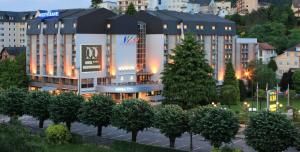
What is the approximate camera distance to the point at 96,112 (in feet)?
185

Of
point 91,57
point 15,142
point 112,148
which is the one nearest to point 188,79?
point 91,57

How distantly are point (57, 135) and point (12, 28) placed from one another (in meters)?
116

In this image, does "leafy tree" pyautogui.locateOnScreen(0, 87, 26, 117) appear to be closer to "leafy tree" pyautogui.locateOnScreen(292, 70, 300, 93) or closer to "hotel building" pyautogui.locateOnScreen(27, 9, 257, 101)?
"hotel building" pyautogui.locateOnScreen(27, 9, 257, 101)

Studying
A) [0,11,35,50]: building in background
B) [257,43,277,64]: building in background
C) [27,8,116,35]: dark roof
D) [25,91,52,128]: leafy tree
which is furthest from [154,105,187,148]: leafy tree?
[0,11,35,50]: building in background

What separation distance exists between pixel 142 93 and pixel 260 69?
30.7 meters

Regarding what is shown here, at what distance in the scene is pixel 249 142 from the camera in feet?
151

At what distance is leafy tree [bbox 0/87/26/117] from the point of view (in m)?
65.8

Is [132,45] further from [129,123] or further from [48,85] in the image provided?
[129,123]

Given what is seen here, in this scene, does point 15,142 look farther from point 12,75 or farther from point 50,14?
point 12,75

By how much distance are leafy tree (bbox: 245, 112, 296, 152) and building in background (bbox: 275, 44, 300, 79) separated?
83.2 meters

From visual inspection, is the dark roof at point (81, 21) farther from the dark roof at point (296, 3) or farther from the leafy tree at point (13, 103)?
the dark roof at point (296, 3)

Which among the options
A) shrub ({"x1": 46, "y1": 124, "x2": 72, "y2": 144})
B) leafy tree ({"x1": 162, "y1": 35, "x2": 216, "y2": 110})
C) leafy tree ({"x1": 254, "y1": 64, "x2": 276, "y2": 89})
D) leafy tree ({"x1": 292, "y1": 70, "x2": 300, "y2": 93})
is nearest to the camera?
shrub ({"x1": 46, "y1": 124, "x2": 72, "y2": 144})

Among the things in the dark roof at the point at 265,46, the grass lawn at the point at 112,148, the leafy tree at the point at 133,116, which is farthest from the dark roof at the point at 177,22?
the grass lawn at the point at 112,148

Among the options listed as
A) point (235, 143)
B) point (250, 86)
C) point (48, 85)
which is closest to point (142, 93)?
point (48, 85)
